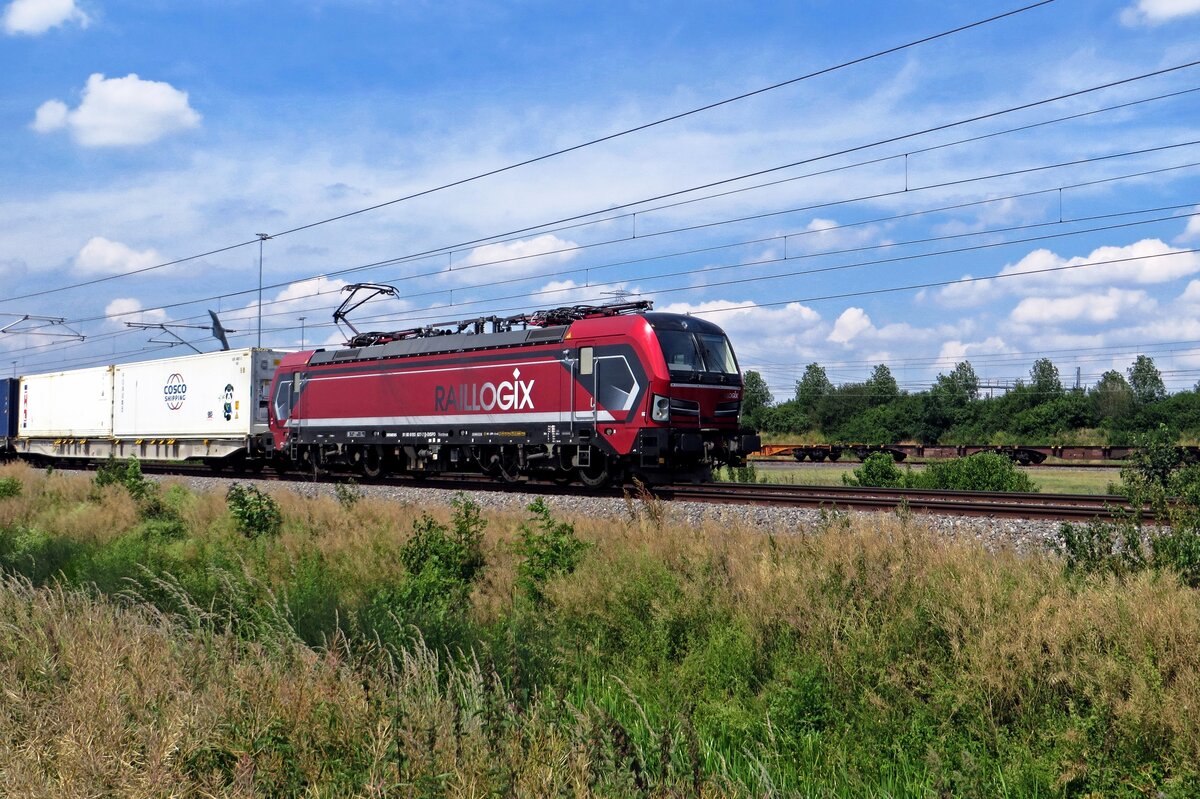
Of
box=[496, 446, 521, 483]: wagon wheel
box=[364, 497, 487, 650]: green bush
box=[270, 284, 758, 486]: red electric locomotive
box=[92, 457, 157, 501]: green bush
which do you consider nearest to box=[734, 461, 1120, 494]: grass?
box=[270, 284, 758, 486]: red electric locomotive

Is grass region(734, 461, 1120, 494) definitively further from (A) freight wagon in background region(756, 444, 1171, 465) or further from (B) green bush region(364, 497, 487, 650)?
(B) green bush region(364, 497, 487, 650)

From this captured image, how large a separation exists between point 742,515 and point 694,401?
16.3ft

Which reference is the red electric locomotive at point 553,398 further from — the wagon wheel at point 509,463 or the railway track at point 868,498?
the railway track at point 868,498

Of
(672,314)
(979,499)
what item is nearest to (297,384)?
(672,314)

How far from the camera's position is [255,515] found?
15953 mm

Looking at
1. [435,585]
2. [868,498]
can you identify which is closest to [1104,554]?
[435,585]

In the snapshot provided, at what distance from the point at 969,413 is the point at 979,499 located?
57.4 meters

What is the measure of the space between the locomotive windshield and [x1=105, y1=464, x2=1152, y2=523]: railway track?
8.29ft

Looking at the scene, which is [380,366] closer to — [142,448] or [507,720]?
[142,448]

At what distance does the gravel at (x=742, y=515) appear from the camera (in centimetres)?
1120

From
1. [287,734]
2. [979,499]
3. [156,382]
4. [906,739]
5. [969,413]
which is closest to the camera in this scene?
[287,734]

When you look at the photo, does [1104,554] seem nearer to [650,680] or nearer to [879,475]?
[650,680]

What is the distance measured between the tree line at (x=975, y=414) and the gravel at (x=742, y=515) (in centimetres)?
4047

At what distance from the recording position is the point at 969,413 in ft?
233
